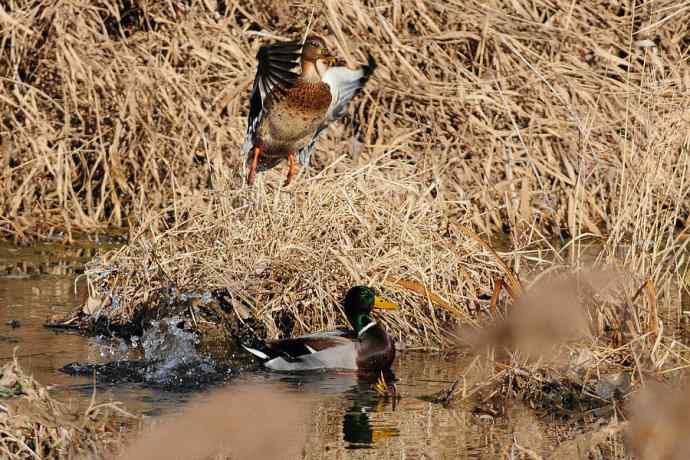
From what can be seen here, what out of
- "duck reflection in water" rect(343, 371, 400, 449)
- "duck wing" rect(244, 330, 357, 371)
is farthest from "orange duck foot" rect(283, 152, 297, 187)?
"duck reflection in water" rect(343, 371, 400, 449)

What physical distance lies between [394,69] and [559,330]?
528cm

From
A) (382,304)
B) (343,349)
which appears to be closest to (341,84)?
(382,304)

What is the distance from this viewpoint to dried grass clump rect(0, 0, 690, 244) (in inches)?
407

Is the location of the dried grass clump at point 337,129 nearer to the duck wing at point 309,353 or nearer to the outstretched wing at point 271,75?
the outstretched wing at point 271,75

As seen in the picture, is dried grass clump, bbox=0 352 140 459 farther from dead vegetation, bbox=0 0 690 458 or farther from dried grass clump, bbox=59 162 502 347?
dead vegetation, bbox=0 0 690 458

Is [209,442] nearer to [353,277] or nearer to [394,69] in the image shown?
[353,277]

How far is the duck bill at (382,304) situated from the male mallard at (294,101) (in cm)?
166

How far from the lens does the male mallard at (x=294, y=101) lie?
8.67 m

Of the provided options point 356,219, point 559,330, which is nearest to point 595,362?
point 559,330

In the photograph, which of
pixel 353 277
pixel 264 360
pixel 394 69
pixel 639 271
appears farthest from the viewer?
pixel 394 69

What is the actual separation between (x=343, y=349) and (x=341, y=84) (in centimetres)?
293

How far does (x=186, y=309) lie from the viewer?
7242mm

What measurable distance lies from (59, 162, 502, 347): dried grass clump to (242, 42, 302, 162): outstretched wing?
1.15m

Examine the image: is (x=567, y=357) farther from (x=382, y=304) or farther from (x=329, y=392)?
(x=382, y=304)
